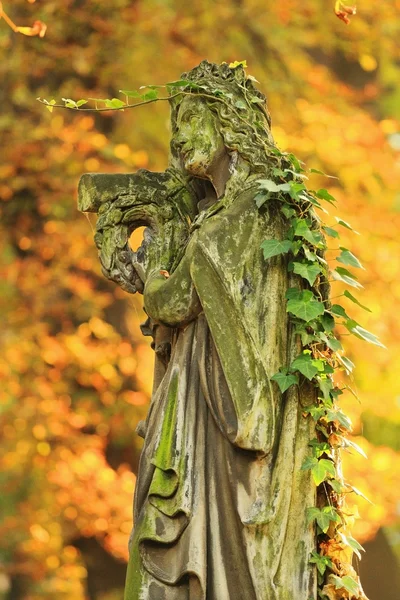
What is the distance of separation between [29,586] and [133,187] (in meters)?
7.68

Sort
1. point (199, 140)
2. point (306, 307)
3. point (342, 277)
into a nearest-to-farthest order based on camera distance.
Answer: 1. point (306, 307)
2. point (199, 140)
3. point (342, 277)

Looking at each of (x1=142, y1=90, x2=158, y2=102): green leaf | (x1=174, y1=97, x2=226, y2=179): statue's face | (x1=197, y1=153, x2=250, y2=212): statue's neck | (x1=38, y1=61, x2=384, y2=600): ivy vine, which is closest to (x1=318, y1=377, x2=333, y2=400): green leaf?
(x1=38, y1=61, x2=384, y2=600): ivy vine

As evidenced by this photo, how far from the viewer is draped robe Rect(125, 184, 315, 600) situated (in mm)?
4051

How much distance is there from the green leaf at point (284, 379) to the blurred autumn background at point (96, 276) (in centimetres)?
636

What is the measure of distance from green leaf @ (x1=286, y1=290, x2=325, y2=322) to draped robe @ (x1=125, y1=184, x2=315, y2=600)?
0.08m

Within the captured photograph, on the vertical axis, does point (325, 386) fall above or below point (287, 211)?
below

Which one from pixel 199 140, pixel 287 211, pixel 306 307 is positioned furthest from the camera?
pixel 199 140

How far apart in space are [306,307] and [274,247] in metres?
0.24

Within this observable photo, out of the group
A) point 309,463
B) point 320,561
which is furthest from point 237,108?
point 320,561

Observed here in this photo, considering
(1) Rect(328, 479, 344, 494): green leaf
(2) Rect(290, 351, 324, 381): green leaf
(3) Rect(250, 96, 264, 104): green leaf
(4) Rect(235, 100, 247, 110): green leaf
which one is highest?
(3) Rect(250, 96, 264, 104): green leaf

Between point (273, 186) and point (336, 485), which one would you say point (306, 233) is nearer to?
point (273, 186)

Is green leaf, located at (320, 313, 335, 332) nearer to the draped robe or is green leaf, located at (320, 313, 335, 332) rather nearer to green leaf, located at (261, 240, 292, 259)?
the draped robe

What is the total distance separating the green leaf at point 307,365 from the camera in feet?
13.5

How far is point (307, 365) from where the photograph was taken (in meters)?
4.13
